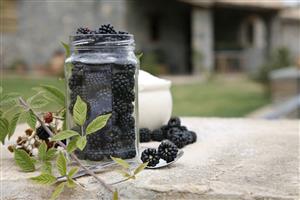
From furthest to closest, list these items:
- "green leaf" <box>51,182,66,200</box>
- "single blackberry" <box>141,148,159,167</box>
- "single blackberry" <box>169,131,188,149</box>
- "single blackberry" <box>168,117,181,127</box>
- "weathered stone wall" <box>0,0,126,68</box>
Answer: "weathered stone wall" <box>0,0,126,68</box> → "single blackberry" <box>168,117,181,127</box> → "single blackberry" <box>169,131,188,149</box> → "single blackberry" <box>141,148,159,167</box> → "green leaf" <box>51,182,66,200</box>

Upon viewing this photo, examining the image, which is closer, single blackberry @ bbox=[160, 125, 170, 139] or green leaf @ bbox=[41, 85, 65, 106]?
green leaf @ bbox=[41, 85, 65, 106]

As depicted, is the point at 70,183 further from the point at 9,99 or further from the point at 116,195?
the point at 9,99

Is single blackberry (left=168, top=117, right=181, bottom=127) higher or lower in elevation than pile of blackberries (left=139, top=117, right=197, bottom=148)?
higher

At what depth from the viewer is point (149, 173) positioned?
94cm

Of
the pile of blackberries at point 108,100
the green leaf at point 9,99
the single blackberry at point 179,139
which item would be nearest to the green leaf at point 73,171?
the pile of blackberries at point 108,100

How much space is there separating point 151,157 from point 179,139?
0.23m

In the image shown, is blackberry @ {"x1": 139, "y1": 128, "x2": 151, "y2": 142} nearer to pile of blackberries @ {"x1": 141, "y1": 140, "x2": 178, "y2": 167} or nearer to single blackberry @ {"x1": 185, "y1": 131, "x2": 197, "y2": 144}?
single blackberry @ {"x1": 185, "y1": 131, "x2": 197, "y2": 144}

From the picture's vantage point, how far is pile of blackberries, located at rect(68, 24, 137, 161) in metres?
0.98

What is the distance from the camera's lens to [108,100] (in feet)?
3.20

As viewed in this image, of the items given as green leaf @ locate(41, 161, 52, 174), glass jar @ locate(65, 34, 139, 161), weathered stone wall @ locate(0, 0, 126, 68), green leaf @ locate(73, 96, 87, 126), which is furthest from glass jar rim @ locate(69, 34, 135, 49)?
weathered stone wall @ locate(0, 0, 126, 68)

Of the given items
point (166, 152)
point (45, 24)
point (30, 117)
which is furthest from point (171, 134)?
point (45, 24)

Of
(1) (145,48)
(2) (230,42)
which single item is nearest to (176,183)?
(1) (145,48)

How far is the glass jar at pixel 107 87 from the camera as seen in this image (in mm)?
976

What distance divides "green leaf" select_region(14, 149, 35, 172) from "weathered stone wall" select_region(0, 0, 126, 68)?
10138 millimetres
